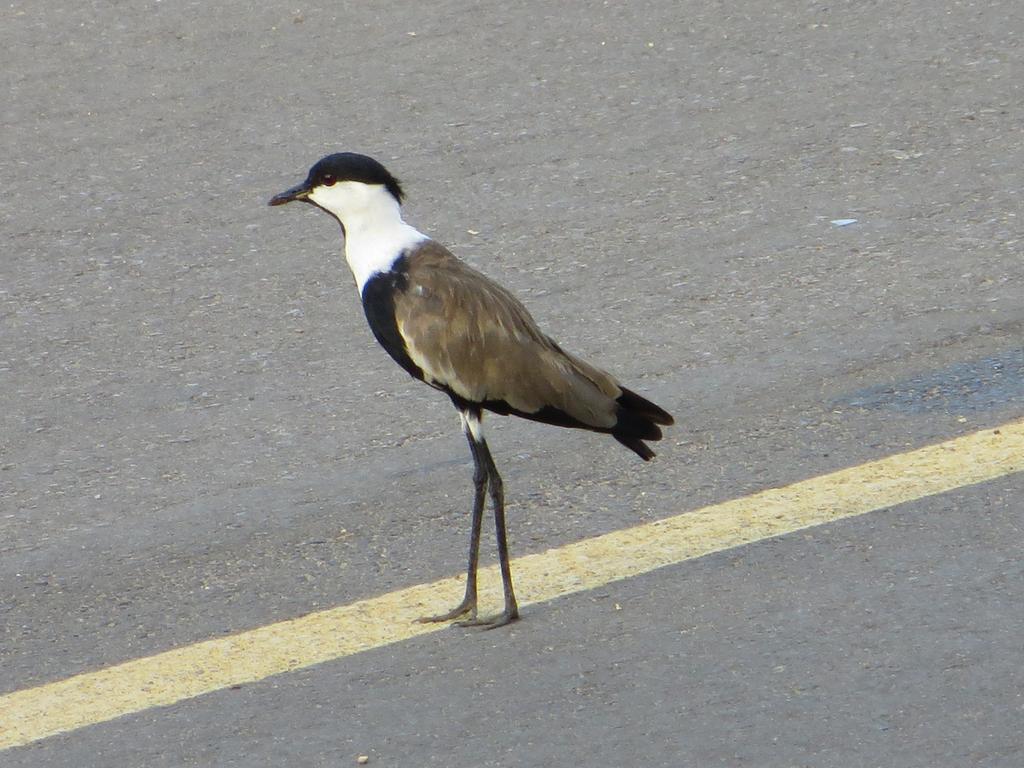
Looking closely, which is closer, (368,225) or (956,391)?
(368,225)

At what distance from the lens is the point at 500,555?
4.15m

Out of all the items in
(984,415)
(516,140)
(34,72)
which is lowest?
(984,415)

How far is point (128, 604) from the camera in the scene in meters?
4.23

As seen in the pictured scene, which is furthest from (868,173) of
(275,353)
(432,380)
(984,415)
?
(432,380)

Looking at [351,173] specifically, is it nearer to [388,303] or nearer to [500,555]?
[388,303]

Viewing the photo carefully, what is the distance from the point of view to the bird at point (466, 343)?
13.3 feet

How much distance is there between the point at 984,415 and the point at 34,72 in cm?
498

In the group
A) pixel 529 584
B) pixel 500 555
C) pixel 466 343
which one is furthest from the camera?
pixel 529 584

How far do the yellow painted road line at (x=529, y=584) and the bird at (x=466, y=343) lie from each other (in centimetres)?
13

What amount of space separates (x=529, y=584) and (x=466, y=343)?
65 cm

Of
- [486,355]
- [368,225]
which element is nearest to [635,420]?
[486,355]

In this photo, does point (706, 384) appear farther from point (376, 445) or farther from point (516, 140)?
point (516, 140)

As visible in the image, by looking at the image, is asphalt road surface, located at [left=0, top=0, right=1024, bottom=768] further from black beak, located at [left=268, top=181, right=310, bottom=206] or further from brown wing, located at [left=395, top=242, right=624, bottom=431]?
black beak, located at [left=268, top=181, right=310, bottom=206]

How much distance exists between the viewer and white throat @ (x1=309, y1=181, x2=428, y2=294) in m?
4.14
